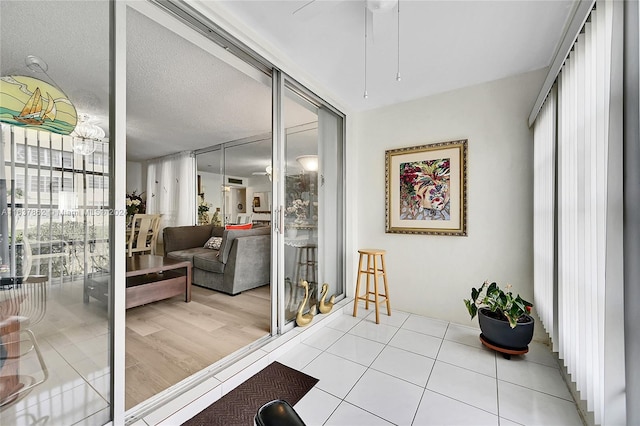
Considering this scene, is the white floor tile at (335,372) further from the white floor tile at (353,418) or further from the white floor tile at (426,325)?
the white floor tile at (426,325)

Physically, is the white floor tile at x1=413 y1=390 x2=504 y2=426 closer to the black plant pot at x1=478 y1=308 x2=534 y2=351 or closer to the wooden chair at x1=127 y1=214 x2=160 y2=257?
the black plant pot at x1=478 y1=308 x2=534 y2=351

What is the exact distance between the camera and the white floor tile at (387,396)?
1477mm

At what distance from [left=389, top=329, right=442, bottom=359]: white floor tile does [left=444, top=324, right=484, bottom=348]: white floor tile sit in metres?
0.17

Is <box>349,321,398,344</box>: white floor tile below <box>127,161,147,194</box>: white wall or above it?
below

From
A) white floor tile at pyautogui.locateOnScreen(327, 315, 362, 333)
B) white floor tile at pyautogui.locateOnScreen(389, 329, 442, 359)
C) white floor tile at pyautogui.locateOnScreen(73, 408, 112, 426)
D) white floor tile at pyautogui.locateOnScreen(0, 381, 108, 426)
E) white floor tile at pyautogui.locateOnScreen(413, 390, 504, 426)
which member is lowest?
white floor tile at pyautogui.locateOnScreen(327, 315, 362, 333)

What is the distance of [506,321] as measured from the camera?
6.55ft

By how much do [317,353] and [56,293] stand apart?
1.71 m

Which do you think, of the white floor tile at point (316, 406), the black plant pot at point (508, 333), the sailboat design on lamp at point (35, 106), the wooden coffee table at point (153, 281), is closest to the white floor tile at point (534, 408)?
the black plant pot at point (508, 333)

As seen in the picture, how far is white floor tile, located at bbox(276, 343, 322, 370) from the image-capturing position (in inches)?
77.1

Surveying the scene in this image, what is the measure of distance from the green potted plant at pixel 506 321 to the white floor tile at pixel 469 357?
0.42 ft

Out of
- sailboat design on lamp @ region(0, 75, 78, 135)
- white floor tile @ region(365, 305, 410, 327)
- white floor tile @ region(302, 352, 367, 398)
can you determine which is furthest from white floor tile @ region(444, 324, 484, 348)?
sailboat design on lamp @ region(0, 75, 78, 135)

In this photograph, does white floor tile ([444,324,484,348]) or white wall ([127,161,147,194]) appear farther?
white wall ([127,161,147,194])

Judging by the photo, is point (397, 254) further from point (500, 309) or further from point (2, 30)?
point (2, 30)

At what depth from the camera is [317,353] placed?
6.97 ft
